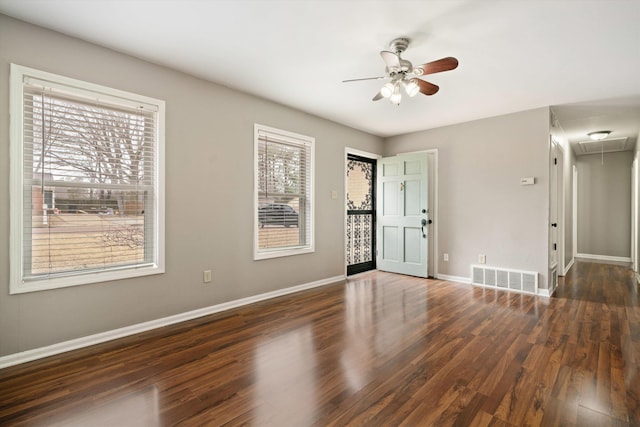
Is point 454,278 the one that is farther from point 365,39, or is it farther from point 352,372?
point 365,39

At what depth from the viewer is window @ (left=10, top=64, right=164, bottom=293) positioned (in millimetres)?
2336

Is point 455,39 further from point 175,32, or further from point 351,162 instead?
point 351,162

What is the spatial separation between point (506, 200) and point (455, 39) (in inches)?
111

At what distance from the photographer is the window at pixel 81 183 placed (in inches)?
92.0

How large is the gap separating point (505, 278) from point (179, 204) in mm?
4474

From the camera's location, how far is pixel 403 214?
5.42 meters

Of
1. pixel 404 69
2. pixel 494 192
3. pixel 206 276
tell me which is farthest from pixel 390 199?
pixel 206 276

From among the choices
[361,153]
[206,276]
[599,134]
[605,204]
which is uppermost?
[599,134]

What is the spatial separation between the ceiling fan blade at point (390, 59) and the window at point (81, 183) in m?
2.17

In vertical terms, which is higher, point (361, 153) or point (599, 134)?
point (599, 134)

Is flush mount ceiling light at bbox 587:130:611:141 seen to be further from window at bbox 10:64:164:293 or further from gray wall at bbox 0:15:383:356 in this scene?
window at bbox 10:64:164:293

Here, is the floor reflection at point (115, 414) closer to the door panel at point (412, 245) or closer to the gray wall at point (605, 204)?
the door panel at point (412, 245)

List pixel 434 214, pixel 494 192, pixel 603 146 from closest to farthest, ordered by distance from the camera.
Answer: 1. pixel 494 192
2. pixel 434 214
3. pixel 603 146

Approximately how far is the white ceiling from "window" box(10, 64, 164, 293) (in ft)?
1.74
